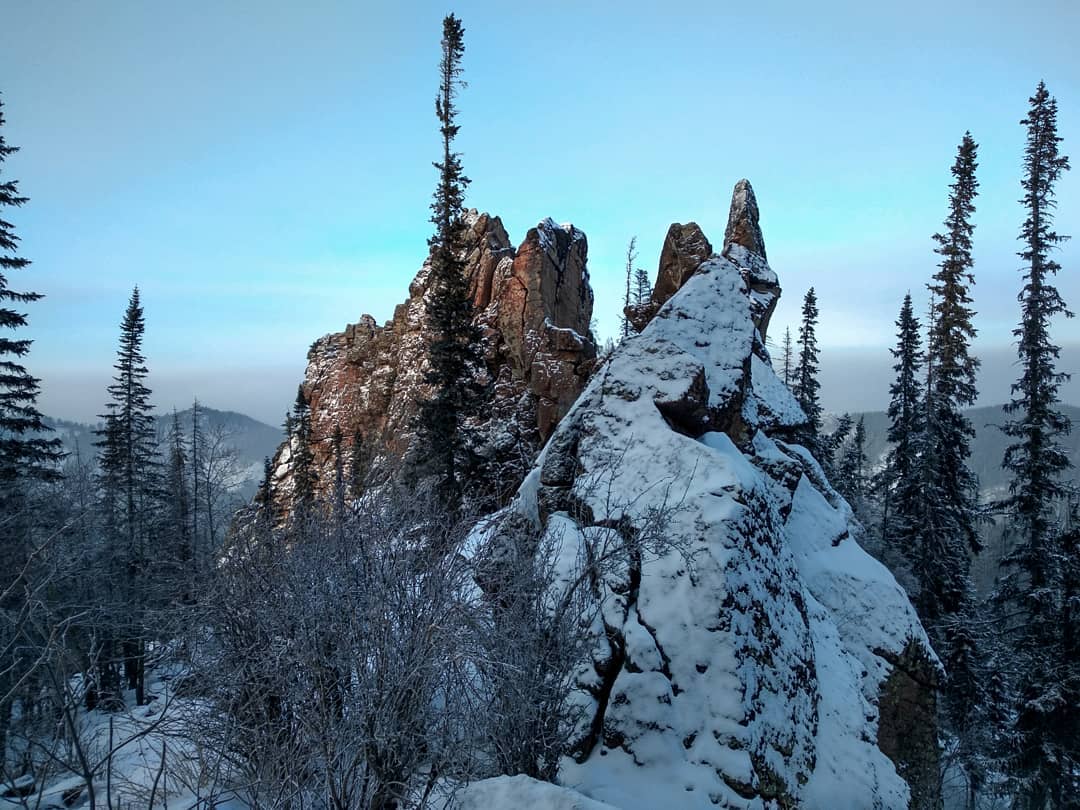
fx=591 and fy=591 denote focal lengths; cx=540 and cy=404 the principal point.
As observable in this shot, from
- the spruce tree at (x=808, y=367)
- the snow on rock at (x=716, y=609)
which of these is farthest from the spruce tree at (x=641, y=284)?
the snow on rock at (x=716, y=609)

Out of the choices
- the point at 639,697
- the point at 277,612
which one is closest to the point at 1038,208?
the point at 639,697

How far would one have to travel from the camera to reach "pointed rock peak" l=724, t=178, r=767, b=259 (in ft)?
75.5

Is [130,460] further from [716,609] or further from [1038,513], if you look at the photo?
[1038,513]

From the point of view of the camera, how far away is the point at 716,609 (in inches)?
335

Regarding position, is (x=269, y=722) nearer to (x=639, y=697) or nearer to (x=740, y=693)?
(x=639, y=697)

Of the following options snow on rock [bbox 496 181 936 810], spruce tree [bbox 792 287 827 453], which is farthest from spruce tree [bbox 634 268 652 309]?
snow on rock [bbox 496 181 936 810]

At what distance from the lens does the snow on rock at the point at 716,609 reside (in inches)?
310

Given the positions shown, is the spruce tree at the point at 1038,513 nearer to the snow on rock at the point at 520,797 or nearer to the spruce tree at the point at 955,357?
the spruce tree at the point at 955,357

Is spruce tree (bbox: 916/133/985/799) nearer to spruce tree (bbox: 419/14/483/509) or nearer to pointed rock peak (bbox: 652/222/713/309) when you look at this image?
pointed rock peak (bbox: 652/222/713/309)

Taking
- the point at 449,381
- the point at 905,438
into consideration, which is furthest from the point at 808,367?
the point at 449,381

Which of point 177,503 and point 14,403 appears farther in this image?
point 177,503

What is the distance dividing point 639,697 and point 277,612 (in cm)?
501

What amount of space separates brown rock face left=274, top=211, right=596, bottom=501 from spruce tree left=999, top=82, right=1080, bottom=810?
53.9 ft

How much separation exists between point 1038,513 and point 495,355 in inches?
920
